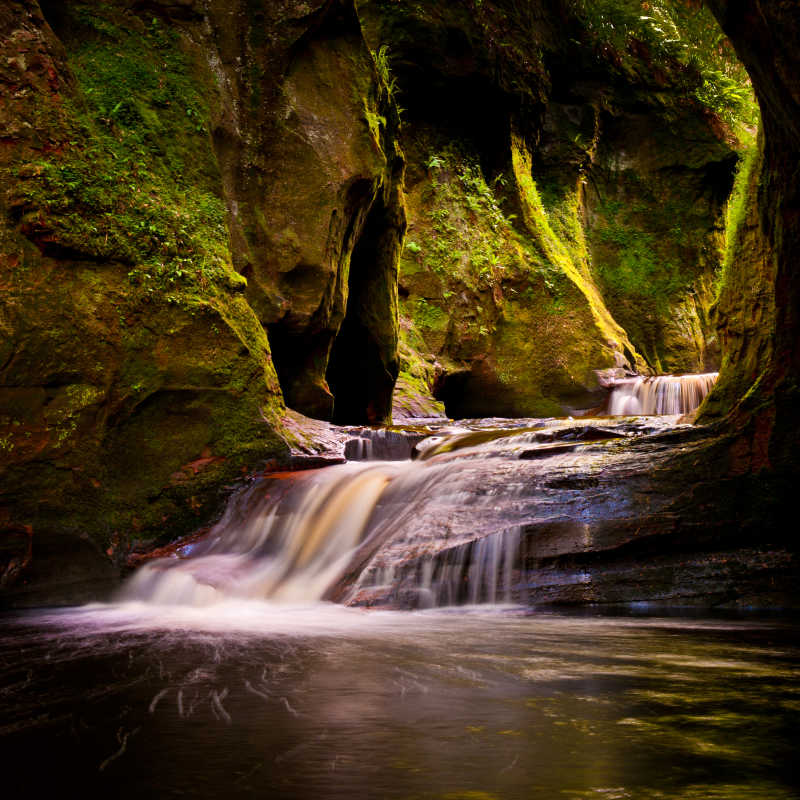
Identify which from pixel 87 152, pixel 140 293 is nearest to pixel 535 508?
pixel 140 293

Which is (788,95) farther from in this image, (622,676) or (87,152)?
(87,152)

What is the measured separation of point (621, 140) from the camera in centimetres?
2136

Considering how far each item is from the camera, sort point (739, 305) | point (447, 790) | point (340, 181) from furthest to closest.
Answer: point (340, 181), point (739, 305), point (447, 790)

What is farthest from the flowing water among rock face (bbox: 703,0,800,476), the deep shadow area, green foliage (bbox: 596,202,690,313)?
green foliage (bbox: 596,202,690,313)

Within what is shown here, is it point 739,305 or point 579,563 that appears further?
point 739,305

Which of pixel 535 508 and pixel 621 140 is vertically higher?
pixel 621 140

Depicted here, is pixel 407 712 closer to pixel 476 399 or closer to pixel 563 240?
pixel 476 399

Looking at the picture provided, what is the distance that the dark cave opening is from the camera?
11078 millimetres

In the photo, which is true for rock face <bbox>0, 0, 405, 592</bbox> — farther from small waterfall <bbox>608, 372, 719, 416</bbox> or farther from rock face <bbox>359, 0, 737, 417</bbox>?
small waterfall <bbox>608, 372, 719, 416</bbox>

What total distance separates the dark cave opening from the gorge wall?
0.11ft

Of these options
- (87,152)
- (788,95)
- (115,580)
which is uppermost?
(87,152)

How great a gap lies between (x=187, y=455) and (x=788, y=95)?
5.10 metres

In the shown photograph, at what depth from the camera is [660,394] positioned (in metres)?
13.5

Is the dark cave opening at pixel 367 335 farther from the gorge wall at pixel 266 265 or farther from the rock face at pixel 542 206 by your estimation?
the rock face at pixel 542 206
